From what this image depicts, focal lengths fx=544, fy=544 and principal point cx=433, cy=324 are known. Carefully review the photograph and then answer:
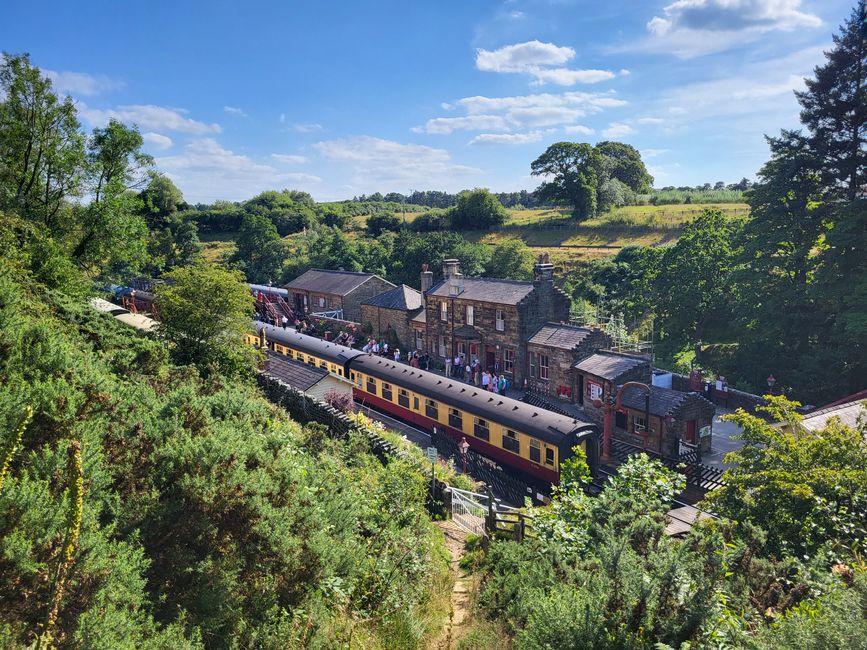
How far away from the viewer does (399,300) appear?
123 ft

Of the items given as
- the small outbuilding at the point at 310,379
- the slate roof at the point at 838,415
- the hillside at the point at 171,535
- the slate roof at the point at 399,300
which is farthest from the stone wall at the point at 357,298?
the hillside at the point at 171,535

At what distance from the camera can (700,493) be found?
18531 millimetres

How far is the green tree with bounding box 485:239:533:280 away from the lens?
49469 mm

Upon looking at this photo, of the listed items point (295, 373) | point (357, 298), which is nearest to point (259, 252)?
point (357, 298)

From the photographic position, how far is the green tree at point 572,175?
69.3m

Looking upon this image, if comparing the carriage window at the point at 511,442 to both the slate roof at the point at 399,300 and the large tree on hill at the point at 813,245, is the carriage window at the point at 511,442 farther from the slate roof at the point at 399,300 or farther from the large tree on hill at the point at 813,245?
the slate roof at the point at 399,300

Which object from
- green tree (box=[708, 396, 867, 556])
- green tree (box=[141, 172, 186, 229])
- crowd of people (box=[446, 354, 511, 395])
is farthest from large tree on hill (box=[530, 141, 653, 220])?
green tree (box=[708, 396, 867, 556])

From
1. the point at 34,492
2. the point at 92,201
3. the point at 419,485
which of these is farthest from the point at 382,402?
the point at 34,492

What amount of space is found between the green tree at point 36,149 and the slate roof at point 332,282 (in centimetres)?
2240

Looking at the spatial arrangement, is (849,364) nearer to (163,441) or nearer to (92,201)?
(163,441)

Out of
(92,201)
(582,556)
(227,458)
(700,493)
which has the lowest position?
(700,493)

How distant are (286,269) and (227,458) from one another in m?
58.2

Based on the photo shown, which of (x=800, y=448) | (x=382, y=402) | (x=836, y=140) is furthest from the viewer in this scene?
(x=836, y=140)

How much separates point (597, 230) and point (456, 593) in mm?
61329
